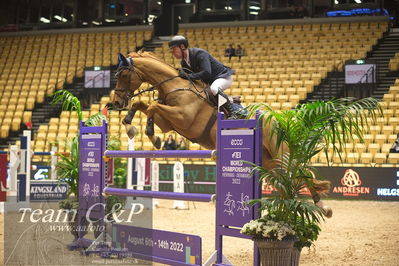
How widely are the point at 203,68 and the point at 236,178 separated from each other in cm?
173

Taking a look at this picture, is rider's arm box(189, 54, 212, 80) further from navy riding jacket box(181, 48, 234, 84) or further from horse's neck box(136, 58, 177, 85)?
horse's neck box(136, 58, 177, 85)

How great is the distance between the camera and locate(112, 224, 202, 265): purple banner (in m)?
4.64

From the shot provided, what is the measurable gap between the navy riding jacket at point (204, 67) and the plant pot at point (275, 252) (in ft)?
7.67

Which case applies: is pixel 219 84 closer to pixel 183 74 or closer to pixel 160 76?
pixel 183 74

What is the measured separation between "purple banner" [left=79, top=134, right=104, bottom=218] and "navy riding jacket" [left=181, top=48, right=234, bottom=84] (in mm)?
1196

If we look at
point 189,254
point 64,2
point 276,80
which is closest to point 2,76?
point 64,2

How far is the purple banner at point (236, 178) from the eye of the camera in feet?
14.2

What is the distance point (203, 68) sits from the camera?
582cm

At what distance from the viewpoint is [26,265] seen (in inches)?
195

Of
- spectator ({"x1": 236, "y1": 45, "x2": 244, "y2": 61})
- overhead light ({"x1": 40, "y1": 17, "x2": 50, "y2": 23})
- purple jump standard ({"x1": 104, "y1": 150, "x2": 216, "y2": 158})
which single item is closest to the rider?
purple jump standard ({"x1": 104, "y1": 150, "x2": 216, "y2": 158})

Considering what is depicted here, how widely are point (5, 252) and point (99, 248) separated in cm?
90

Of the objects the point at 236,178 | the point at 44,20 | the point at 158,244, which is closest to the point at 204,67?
the point at 236,178

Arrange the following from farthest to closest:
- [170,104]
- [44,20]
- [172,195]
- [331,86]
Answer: [44,20]
[331,86]
[170,104]
[172,195]

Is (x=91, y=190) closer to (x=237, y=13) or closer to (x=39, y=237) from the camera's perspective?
(x=39, y=237)
